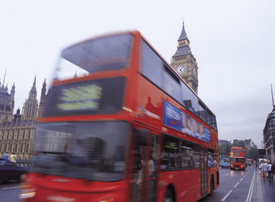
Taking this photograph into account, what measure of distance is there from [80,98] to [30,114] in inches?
4602

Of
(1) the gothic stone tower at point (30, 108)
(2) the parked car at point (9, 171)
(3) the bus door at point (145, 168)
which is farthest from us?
(1) the gothic stone tower at point (30, 108)

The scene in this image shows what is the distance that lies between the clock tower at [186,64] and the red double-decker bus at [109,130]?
78.4 m

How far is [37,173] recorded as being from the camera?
411cm

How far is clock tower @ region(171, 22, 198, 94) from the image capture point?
82.8 metres

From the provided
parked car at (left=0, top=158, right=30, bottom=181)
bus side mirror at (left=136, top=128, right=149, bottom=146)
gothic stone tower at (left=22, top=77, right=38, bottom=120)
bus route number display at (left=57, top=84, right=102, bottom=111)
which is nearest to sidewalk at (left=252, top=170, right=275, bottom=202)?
bus side mirror at (left=136, top=128, right=149, bottom=146)

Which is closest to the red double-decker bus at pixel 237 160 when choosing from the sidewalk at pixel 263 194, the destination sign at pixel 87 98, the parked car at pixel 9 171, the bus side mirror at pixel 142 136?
the sidewalk at pixel 263 194

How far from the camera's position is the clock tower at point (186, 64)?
82.8m

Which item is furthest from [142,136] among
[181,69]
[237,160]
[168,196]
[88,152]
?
[181,69]

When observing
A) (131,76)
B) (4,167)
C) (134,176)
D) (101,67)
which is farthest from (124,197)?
(4,167)

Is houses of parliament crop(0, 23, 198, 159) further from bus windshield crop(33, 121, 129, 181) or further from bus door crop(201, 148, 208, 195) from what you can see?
bus windshield crop(33, 121, 129, 181)

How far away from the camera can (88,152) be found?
3662mm

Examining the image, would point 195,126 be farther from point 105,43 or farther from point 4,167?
point 4,167

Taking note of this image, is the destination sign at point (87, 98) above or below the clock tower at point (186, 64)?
below

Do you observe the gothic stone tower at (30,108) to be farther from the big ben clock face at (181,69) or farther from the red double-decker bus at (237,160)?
the red double-decker bus at (237,160)
